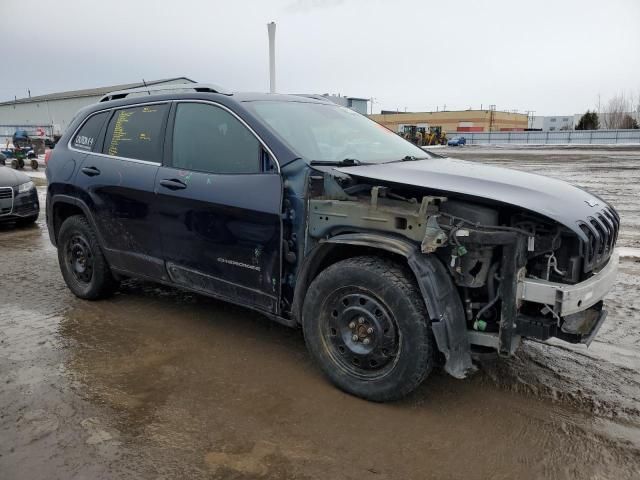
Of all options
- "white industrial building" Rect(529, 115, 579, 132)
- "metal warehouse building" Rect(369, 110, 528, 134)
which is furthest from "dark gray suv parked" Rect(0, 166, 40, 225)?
"white industrial building" Rect(529, 115, 579, 132)

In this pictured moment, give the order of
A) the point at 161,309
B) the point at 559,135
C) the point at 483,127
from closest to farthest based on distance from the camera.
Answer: the point at 161,309 → the point at 559,135 → the point at 483,127

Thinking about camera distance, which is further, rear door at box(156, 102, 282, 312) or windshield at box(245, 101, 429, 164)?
windshield at box(245, 101, 429, 164)

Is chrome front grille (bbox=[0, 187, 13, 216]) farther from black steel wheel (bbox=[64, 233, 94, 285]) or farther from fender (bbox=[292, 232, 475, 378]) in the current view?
fender (bbox=[292, 232, 475, 378])

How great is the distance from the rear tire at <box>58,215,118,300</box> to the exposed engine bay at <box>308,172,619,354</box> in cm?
277

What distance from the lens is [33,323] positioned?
449cm

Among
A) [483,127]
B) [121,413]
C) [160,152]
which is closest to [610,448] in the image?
[121,413]

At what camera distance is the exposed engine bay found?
2.75 meters

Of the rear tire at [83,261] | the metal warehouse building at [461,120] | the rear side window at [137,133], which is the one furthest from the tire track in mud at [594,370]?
the metal warehouse building at [461,120]

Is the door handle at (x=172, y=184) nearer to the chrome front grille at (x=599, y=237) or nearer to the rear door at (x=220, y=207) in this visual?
the rear door at (x=220, y=207)

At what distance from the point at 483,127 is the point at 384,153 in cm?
7522

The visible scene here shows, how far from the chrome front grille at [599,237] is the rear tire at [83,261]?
3.92 meters

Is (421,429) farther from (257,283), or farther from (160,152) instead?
(160,152)

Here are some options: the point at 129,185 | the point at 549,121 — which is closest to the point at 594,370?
the point at 129,185

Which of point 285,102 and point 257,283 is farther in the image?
point 285,102
